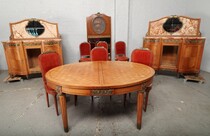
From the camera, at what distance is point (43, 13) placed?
4594 millimetres

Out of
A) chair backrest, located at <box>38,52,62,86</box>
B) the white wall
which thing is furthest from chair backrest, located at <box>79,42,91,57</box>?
chair backrest, located at <box>38,52,62,86</box>

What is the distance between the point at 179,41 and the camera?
12.2 feet

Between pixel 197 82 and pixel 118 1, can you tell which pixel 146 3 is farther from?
pixel 197 82

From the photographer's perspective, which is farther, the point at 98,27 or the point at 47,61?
the point at 98,27

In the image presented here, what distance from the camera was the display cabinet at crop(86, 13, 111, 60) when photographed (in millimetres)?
4520

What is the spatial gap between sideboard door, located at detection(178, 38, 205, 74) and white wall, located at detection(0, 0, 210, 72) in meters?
1.13

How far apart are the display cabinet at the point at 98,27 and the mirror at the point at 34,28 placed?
4.85 ft

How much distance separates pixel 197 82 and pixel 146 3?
3.24m

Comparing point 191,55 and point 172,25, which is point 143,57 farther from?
point 172,25

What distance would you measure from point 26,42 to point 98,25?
7.47 ft

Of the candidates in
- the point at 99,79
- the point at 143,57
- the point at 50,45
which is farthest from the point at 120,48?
the point at 99,79

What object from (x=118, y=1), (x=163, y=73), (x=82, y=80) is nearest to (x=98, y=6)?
(x=118, y=1)

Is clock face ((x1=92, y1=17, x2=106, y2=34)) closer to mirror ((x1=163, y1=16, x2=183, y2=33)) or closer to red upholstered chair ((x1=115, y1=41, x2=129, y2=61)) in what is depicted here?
red upholstered chair ((x1=115, y1=41, x2=129, y2=61))

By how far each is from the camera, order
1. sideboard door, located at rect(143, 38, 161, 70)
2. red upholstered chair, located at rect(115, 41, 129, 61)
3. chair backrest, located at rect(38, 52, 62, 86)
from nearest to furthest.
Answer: chair backrest, located at rect(38, 52, 62, 86) → sideboard door, located at rect(143, 38, 161, 70) → red upholstered chair, located at rect(115, 41, 129, 61)
